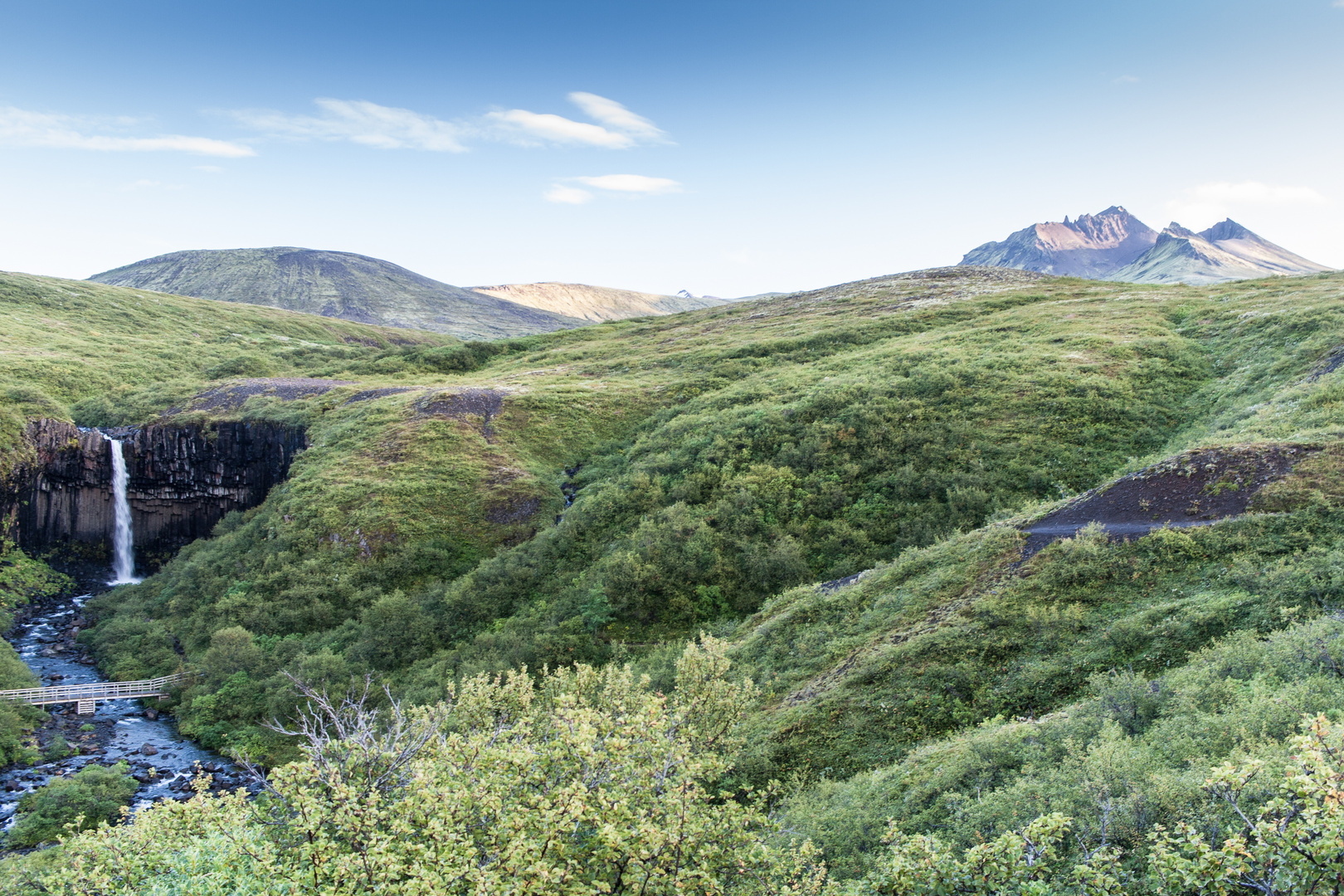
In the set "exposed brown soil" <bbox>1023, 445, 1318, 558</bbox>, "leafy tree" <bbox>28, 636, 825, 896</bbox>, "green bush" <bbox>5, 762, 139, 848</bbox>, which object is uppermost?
A: "exposed brown soil" <bbox>1023, 445, 1318, 558</bbox>

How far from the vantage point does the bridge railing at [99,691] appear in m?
33.7

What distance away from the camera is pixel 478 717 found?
55.3 ft

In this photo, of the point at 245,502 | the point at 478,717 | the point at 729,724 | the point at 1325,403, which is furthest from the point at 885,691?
the point at 245,502

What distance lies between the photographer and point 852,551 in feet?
101

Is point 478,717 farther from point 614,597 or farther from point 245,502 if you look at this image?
point 245,502

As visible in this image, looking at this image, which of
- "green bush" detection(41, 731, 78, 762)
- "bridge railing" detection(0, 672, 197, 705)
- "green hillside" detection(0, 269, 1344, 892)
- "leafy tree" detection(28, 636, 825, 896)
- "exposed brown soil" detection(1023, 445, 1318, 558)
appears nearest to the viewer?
"leafy tree" detection(28, 636, 825, 896)

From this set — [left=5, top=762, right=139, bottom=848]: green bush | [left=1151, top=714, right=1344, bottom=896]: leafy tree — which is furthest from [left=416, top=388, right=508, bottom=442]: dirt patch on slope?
[left=1151, top=714, right=1344, bottom=896]: leafy tree

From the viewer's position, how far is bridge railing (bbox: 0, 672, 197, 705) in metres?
33.7

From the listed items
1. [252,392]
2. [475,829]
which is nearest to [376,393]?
[252,392]

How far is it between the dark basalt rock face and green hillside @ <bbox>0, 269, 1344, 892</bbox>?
4.24m

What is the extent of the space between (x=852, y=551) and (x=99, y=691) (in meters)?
40.2

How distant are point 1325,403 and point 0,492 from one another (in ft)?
279

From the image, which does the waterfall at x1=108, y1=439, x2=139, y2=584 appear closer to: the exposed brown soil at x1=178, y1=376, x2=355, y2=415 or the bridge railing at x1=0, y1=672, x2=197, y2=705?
the exposed brown soil at x1=178, y1=376, x2=355, y2=415

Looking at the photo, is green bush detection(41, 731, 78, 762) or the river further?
green bush detection(41, 731, 78, 762)
